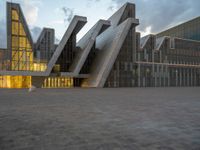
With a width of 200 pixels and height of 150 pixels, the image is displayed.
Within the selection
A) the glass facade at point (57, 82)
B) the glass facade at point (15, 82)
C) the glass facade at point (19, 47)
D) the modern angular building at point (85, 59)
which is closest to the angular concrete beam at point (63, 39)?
the modern angular building at point (85, 59)

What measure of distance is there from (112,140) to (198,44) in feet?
235

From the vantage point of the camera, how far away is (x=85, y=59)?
41938mm

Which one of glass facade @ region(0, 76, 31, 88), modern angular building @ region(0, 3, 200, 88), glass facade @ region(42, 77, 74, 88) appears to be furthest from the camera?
glass facade @ region(42, 77, 74, 88)

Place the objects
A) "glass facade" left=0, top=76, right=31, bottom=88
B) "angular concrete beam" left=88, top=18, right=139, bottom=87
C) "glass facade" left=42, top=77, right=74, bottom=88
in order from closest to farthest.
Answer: "angular concrete beam" left=88, top=18, right=139, bottom=87 → "glass facade" left=0, top=76, right=31, bottom=88 → "glass facade" left=42, top=77, right=74, bottom=88

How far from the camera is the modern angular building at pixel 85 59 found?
135 ft

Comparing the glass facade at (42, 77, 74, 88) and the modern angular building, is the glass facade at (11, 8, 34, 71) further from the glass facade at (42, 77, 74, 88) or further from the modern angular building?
the glass facade at (42, 77, 74, 88)

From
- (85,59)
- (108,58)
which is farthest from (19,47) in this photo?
(108,58)

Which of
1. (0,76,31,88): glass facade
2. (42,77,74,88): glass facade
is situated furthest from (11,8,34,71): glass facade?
(42,77,74,88): glass facade

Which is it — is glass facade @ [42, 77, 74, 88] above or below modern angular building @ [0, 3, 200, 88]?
below

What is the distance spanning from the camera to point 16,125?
19.3 ft

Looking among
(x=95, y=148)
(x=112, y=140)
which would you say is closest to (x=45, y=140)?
(x=95, y=148)

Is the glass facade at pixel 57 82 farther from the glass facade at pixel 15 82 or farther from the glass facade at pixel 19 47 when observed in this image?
the glass facade at pixel 19 47

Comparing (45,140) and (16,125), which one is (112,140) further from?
(16,125)

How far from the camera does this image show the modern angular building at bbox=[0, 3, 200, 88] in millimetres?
41062
